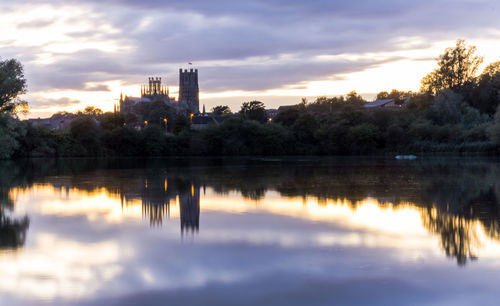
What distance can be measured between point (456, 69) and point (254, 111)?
3359 centimetres

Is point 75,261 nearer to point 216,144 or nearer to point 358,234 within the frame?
point 358,234

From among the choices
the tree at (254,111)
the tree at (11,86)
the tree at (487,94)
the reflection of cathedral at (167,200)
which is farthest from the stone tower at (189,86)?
the reflection of cathedral at (167,200)

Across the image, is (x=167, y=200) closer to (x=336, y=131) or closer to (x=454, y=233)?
(x=454, y=233)

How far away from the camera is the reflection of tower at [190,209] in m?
11.8

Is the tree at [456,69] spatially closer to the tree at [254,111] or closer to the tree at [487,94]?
the tree at [487,94]

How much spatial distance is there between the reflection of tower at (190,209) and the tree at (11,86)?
2319 cm

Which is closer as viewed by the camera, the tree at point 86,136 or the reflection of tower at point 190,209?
the reflection of tower at point 190,209

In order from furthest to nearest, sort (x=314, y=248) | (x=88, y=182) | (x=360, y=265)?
(x=88, y=182) → (x=314, y=248) → (x=360, y=265)

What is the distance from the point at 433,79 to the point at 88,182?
208ft

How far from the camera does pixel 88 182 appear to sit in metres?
24.1

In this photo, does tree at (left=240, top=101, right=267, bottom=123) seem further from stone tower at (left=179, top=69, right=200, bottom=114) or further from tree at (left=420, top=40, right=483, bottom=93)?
stone tower at (left=179, top=69, right=200, bottom=114)

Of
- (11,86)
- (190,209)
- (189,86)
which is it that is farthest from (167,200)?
(189,86)

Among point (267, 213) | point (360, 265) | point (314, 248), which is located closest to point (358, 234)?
point (314, 248)

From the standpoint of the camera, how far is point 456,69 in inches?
2938
